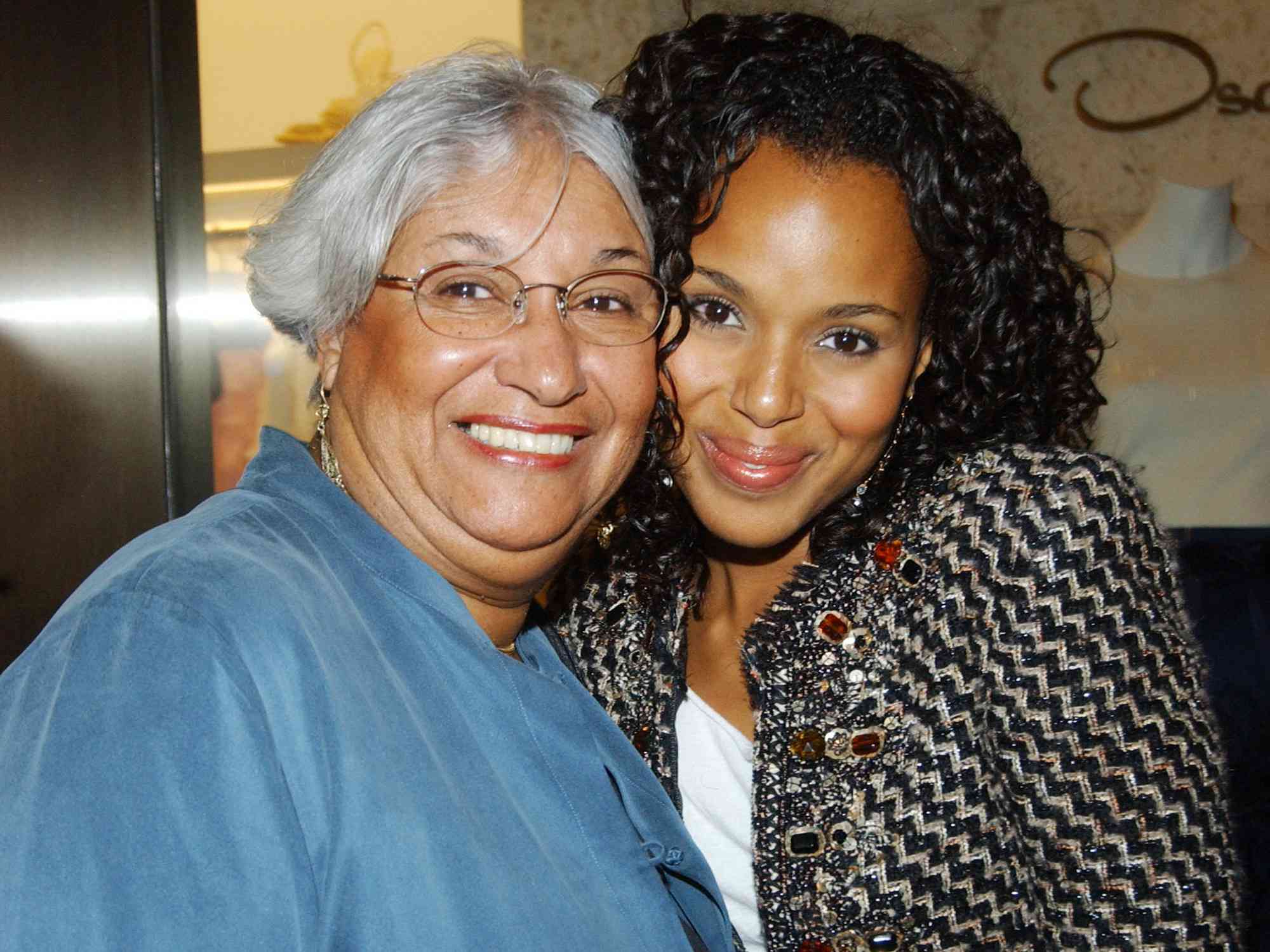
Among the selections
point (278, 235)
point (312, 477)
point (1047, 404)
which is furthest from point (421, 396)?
point (1047, 404)

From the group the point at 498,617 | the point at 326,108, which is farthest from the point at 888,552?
the point at 326,108

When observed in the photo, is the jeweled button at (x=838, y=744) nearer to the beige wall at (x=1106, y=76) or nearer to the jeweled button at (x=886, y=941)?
the jeweled button at (x=886, y=941)

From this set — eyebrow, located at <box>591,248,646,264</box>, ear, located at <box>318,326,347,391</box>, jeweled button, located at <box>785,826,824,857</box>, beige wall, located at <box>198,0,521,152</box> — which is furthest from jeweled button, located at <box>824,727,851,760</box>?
beige wall, located at <box>198,0,521,152</box>

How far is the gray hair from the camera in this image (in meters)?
1.48

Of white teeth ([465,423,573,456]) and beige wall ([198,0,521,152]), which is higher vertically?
beige wall ([198,0,521,152])

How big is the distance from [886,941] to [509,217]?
1.09 metres

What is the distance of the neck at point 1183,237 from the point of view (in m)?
3.45

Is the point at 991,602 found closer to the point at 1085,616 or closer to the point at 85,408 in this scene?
the point at 1085,616

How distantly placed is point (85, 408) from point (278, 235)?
7.02 ft

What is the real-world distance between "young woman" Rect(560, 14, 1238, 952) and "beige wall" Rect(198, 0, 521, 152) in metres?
1.86

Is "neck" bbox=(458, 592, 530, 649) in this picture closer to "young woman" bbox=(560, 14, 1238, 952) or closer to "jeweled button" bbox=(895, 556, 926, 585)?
"young woman" bbox=(560, 14, 1238, 952)

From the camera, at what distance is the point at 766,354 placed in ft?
5.73

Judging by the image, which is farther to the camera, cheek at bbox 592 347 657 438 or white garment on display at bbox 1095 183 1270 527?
white garment on display at bbox 1095 183 1270 527

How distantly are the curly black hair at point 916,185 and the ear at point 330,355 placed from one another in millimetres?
476
